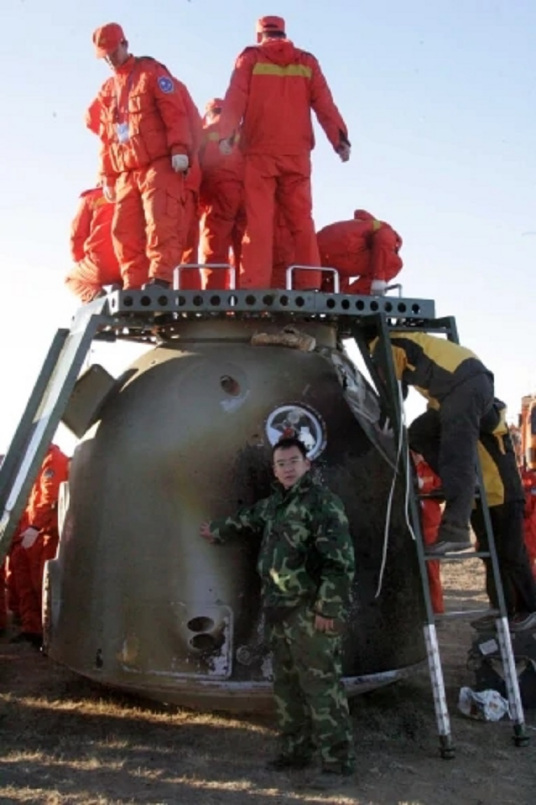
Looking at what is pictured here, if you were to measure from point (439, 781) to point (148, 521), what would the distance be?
221cm

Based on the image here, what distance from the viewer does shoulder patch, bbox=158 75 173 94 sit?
7.04 metres

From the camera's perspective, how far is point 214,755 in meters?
5.62

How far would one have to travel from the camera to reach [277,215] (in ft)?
25.0

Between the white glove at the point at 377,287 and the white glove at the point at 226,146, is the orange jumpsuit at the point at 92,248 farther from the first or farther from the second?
the white glove at the point at 377,287

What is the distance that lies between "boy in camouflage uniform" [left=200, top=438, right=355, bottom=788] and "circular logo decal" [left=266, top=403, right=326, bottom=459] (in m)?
0.63

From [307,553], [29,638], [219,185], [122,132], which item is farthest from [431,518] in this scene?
[122,132]

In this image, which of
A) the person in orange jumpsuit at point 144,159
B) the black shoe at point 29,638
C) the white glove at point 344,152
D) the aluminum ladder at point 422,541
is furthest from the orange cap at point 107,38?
the black shoe at point 29,638

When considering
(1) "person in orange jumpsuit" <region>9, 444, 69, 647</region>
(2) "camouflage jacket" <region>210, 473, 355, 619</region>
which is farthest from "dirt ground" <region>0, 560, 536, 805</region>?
(1) "person in orange jumpsuit" <region>9, 444, 69, 647</region>

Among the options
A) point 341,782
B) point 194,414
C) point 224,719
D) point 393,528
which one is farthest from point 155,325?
point 341,782

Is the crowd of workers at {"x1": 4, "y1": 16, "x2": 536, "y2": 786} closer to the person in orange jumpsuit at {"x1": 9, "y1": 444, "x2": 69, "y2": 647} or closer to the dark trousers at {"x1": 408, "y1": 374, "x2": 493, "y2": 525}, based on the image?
the dark trousers at {"x1": 408, "y1": 374, "x2": 493, "y2": 525}

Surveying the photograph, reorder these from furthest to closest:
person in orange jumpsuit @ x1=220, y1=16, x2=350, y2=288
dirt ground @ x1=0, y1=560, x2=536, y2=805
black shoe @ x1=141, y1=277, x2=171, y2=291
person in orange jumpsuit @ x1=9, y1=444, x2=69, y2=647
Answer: person in orange jumpsuit @ x1=9, y1=444, x2=69, y2=647 < person in orange jumpsuit @ x1=220, y1=16, x2=350, y2=288 < black shoe @ x1=141, y1=277, x2=171, y2=291 < dirt ground @ x1=0, y1=560, x2=536, y2=805

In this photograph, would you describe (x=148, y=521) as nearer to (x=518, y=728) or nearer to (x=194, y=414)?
(x=194, y=414)

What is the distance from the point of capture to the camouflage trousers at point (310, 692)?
5277 millimetres

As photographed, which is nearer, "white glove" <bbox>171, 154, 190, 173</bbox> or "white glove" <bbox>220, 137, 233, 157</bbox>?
"white glove" <bbox>171, 154, 190, 173</bbox>
